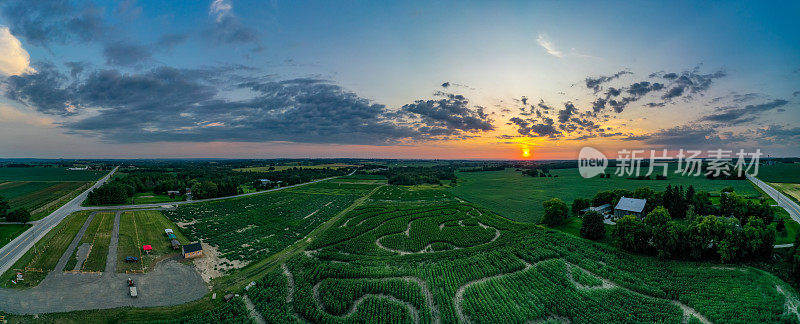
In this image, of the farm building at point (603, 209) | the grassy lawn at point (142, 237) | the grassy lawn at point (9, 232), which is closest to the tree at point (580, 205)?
the farm building at point (603, 209)

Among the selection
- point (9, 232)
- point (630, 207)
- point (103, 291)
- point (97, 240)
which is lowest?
point (103, 291)

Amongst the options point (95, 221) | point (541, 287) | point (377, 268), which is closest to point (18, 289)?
point (95, 221)

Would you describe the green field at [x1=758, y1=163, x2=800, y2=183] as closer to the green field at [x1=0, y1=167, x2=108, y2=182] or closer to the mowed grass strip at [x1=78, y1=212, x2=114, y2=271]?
the mowed grass strip at [x1=78, y1=212, x2=114, y2=271]

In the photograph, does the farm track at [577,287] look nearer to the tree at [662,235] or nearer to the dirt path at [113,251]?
the tree at [662,235]

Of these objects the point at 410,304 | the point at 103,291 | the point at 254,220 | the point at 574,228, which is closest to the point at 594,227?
the point at 574,228

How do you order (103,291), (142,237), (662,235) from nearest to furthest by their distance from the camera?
(103,291) < (662,235) < (142,237)

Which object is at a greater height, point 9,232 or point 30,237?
point 9,232

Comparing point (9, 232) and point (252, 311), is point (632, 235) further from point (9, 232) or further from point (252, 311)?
point (9, 232)

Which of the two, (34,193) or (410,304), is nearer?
(410,304)
